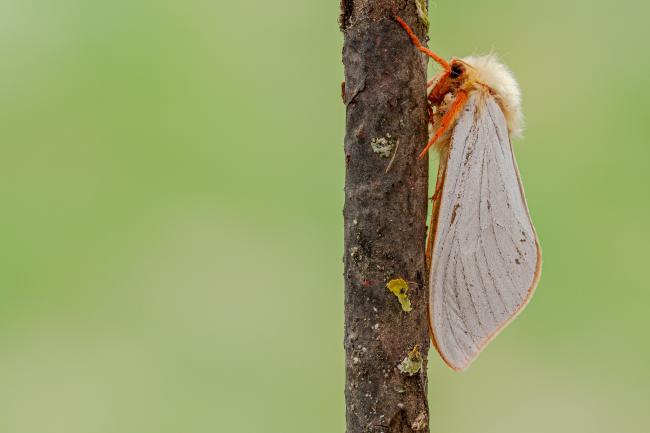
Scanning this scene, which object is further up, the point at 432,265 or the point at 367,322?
the point at 432,265

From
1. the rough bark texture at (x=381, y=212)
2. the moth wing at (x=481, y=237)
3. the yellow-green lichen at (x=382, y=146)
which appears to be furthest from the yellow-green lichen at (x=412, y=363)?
the yellow-green lichen at (x=382, y=146)

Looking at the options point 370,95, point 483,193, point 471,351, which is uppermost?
point 370,95

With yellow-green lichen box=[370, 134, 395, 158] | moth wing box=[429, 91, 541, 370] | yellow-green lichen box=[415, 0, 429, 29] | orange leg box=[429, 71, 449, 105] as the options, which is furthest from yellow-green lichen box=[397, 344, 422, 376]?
yellow-green lichen box=[415, 0, 429, 29]

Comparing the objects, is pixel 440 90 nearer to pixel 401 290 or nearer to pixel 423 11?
pixel 423 11

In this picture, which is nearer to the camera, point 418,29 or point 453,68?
point 418,29

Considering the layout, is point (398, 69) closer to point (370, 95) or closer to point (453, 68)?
point (370, 95)

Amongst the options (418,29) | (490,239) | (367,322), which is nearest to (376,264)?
(367,322)

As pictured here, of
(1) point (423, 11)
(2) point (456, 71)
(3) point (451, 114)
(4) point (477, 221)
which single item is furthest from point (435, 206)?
(1) point (423, 11)
